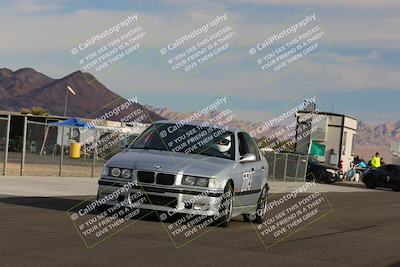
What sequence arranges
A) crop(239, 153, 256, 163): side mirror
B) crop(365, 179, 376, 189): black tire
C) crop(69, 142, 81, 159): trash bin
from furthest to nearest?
crop(365, 179, 376, 189): black tire, crop(69, 142, 81, 159): trash bin, crop(239, 153, 256, 163): side mirror

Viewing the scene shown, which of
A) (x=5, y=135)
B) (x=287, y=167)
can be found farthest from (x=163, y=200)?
(x=287, y=167)

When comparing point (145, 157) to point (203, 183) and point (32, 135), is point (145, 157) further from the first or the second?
point (32, 135)

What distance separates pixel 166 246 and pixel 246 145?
4.34m

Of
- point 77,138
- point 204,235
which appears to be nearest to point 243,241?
point 204,235

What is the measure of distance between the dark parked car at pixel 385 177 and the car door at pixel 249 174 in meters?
26.0

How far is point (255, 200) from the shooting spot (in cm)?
1350

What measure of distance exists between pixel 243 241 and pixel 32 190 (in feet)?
26.2

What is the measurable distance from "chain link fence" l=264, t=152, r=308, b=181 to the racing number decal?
23.6 meters

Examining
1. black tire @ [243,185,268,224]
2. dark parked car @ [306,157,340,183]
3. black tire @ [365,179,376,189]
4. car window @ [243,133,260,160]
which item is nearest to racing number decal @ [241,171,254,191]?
car window @ [243,133,260,160]

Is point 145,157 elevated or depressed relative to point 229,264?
elevated

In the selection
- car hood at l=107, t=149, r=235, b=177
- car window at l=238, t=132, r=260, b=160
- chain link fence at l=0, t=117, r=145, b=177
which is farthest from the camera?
chain link fence at l=0, t=117, r=145, b=177

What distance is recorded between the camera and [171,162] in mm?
11875

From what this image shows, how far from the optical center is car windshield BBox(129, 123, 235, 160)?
1277 cm
